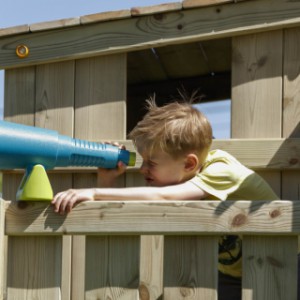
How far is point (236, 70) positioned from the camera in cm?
310

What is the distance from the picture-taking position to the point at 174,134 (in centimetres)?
250

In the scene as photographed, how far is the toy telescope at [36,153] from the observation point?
1965 mm

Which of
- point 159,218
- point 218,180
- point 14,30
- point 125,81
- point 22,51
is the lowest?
point 159,218

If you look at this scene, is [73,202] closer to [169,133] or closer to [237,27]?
[169,133]

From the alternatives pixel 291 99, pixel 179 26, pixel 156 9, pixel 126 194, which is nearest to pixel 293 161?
pixel 291 99

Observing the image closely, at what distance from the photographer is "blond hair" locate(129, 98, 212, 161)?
2.50m

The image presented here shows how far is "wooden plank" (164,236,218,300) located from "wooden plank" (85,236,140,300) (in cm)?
10

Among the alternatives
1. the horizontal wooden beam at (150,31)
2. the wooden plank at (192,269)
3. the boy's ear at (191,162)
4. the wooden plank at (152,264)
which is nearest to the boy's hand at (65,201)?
the wooden plank at (192,269)

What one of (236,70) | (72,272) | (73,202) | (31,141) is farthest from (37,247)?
(236,70)

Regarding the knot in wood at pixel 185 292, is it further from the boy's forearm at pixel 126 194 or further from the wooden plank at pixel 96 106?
the wooden plank at pixel 96 106

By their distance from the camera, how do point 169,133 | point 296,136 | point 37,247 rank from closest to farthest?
point 37,247 < point 169,133 < point 296,136

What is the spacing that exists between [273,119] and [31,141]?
1.35 meters

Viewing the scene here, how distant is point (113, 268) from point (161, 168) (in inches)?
26.3

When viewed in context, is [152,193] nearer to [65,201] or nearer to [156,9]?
[65,201]
